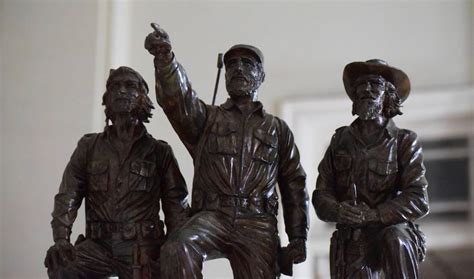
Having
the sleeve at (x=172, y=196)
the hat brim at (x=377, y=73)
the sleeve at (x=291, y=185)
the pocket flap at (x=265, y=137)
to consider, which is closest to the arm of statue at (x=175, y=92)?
the sleeve at (x=172, y=196)

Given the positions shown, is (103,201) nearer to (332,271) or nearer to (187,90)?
(187,90)

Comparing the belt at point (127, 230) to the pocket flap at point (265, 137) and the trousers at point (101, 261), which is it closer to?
the trousers at point (101, 261)

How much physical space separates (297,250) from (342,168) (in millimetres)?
354

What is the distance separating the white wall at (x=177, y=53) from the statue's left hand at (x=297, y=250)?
1.97 metres

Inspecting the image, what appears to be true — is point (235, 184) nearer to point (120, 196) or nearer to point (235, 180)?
point (235, 180)

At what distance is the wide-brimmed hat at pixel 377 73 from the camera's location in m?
3.09

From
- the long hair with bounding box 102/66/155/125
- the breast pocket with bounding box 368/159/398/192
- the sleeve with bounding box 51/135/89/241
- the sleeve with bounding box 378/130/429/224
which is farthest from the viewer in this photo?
the long hair with bounding box 102/66/155/125

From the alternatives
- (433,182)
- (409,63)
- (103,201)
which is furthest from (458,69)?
(103,201)

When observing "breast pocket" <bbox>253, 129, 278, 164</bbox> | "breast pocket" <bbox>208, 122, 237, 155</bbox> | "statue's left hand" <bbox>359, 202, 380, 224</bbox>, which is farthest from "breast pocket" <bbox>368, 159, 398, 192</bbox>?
"breast pocket" <bbox>208, 122, 237, 155</bbox>

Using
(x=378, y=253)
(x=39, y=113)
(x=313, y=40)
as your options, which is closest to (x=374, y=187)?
(x=378, y=253)

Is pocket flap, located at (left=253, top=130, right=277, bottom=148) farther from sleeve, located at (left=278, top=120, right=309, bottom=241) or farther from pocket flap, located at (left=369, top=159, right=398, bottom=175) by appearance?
pocket flap, located at (left=369, top=159, right=398, bottom=175)

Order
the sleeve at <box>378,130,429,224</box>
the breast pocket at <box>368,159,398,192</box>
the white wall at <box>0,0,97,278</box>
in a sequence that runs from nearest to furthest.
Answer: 1. the sleeve at <box>378,130,429,224</box>
2. the breast pocket at <box>368,159,398,192</box>
3. the white wall at <box>0,0,97,278</box>

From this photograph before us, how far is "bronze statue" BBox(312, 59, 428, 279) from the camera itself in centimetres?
289

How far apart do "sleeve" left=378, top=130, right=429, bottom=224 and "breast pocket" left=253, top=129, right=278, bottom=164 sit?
0.44 meters
